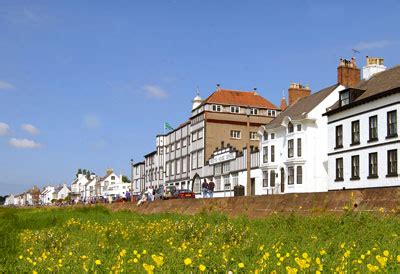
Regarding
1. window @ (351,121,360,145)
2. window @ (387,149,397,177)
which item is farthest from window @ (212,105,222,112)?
window @ (387,149,397,177)

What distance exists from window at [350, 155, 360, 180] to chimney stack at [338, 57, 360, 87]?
11752 millimetres

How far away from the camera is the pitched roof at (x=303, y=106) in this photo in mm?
48375

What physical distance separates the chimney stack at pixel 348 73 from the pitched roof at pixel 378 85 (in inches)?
177

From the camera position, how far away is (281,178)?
51.0 meters

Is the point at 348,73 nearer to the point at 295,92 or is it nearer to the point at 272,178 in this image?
the point at 295,92

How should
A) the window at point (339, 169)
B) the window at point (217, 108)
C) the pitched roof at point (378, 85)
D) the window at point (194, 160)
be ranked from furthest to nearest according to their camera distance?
1. the window at point (194, 160)
2. the window at point (217, 108)
3. the window at point (339, 169)
4. the pitched roof at point (378, 85)

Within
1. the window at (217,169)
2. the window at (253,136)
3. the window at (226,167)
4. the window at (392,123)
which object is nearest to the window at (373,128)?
the window at (392,123)

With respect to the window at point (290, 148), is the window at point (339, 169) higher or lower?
lower

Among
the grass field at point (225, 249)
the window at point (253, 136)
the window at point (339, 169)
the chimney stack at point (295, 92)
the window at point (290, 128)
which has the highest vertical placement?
the chimney stack at point (295, 92)

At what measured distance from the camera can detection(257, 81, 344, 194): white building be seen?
46.8 metres

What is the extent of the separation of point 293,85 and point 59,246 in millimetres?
47656

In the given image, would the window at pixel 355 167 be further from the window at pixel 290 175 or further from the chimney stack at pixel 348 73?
the chimney stack at pixel 348 73

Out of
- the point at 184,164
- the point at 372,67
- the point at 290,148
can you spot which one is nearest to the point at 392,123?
the point at 372,67

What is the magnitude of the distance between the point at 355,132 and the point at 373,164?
3678 mm
